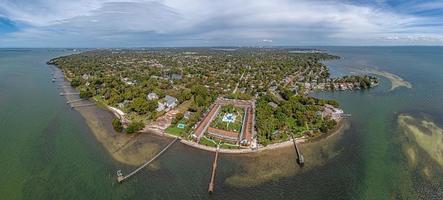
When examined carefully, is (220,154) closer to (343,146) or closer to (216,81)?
(343,146)

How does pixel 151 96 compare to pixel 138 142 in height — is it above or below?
above

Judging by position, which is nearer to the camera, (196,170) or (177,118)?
(196,170)

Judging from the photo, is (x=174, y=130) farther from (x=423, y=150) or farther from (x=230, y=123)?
(x=423, y=150)

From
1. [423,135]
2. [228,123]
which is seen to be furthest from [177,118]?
[423,135]

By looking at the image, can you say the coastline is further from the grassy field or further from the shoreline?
A: the grassy field

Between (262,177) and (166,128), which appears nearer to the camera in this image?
(262,177)

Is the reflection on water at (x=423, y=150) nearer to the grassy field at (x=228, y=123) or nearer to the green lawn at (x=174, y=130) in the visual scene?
the grassy field at (x=228, y=123)

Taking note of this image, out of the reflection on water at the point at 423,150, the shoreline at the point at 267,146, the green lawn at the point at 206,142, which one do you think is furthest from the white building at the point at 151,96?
the reflection on water at the point at 423,150

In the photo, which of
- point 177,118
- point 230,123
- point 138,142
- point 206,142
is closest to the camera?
point 206,142

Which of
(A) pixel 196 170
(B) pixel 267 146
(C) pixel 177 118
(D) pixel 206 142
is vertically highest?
(C) pixel 177 118

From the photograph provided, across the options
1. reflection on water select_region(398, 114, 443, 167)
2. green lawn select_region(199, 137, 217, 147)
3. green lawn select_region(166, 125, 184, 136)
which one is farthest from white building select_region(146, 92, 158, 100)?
reflection on water select_region(398, 114, 443, 167)

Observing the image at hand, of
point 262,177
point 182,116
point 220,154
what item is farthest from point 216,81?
point 262,177
